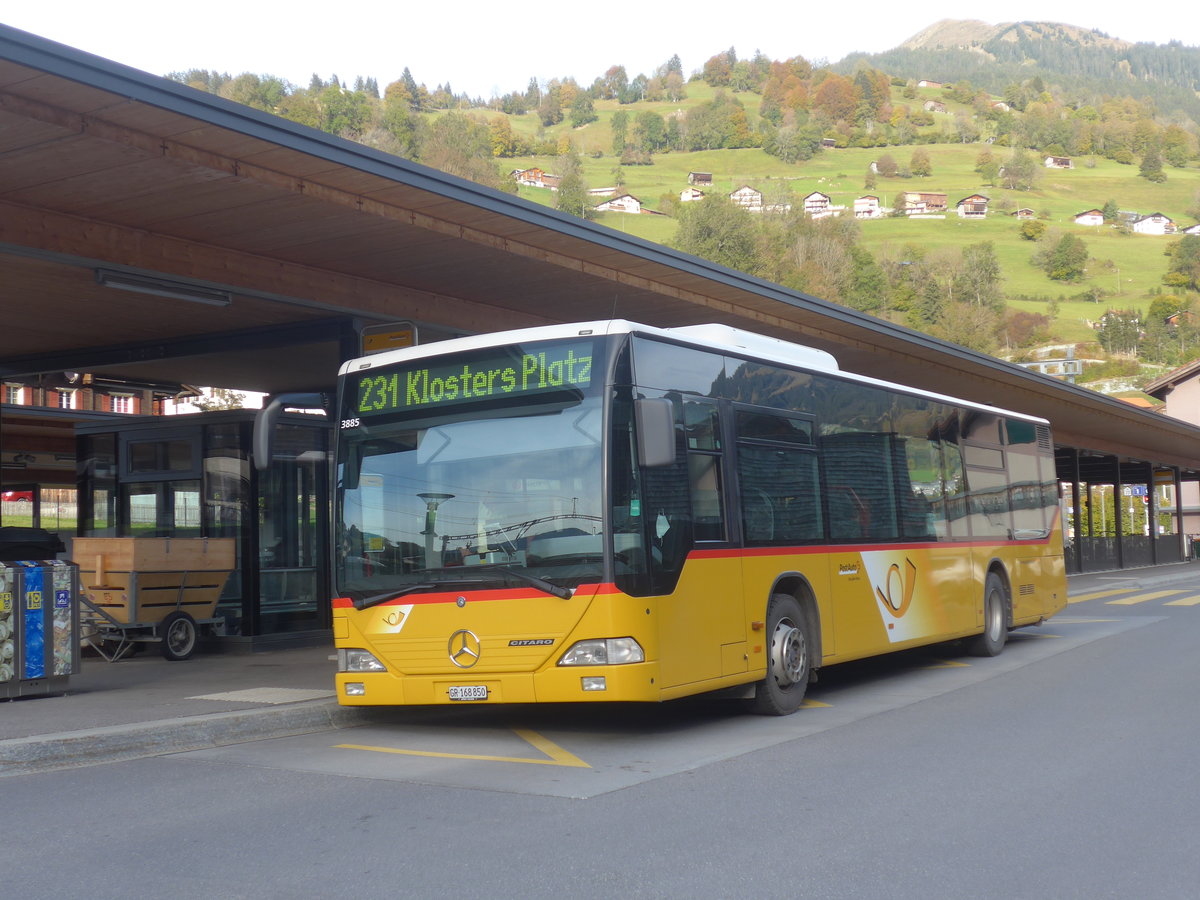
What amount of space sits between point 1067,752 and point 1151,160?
178m

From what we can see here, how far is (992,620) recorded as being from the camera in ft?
51.3

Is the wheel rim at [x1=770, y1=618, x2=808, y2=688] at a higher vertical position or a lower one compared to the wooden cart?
lower

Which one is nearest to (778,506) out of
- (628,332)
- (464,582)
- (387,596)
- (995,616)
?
(628,332)

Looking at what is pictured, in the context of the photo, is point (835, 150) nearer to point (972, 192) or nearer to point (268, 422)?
point (972, 192)

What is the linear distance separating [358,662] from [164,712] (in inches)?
71.5

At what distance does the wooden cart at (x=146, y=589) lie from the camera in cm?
1484

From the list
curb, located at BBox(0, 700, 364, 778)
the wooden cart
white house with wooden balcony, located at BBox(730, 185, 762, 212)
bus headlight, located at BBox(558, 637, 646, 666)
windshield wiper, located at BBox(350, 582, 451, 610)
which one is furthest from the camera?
white house with wooden balcony, located at BBox(730, 185, 762, 212)

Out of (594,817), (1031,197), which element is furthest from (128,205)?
(1031,197)

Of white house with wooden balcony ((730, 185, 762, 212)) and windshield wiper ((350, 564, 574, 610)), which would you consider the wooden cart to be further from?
white house with wooden balcony ((730, 185, 762, 212))

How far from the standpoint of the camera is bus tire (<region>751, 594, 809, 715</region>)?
10.3 metres

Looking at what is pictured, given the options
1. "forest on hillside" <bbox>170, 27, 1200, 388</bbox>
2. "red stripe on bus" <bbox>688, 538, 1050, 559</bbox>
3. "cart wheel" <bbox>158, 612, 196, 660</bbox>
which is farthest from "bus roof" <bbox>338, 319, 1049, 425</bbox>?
"forest on hillside" <bbox>170, 27, 1200, 388</bbox>

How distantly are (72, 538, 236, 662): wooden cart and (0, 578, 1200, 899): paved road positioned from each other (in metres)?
5.62

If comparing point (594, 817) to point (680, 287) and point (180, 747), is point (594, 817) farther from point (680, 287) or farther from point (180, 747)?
point (680, 287)

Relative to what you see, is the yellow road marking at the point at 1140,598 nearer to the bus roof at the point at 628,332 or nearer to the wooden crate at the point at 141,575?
the bus roof at the point at 628,332
